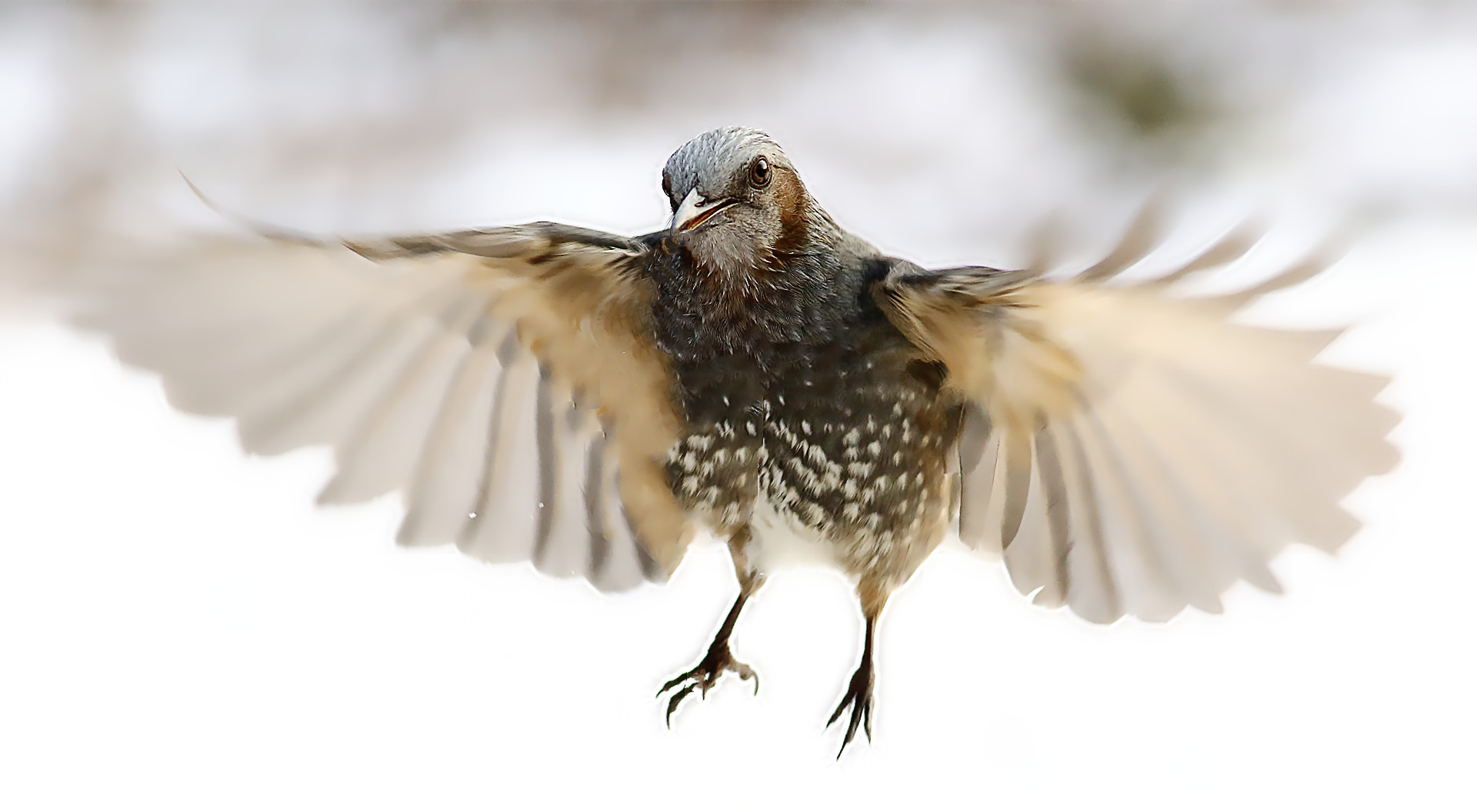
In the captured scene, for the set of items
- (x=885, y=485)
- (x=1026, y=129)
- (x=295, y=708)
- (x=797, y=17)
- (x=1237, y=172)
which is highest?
(x=797, y=17)

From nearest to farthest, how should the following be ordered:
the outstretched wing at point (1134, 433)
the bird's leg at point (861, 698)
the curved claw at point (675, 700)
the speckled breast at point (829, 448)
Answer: the outstretched wing at point (1134, 433)
the speckled breast at point (829, 448)
the bird's leg at point (861, 698)
the curved claw at point (675, 700)

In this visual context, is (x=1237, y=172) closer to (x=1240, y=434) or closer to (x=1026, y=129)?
(x=1026, y=129)

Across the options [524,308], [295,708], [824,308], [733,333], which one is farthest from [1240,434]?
[295,708]

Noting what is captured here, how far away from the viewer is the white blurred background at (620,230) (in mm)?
2053

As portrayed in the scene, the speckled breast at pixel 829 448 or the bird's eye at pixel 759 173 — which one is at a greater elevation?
the bird's eye at pixel 759 173

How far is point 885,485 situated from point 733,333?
0.30 metres

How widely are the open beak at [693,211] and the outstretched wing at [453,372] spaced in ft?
0.48

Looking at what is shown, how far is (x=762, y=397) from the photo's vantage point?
1541 mm

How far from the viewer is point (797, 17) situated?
12.4 ft

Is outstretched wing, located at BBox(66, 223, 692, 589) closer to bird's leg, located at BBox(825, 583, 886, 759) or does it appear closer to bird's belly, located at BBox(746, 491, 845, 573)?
bird's belly, located at BBox(746, 491, 845, 573)

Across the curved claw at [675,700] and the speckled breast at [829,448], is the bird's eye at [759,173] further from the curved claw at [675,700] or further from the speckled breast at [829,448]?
the curved claw at [675,700]

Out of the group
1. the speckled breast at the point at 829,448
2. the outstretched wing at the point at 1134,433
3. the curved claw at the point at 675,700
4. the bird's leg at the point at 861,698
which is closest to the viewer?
the outstretched wing at the point at 1134,433

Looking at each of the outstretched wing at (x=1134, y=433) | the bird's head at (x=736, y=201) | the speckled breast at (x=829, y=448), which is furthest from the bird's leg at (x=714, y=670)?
the bird's head at (x=736, y=201)

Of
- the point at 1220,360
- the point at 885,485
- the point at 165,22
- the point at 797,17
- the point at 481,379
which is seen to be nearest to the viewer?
the point at 1220,360
